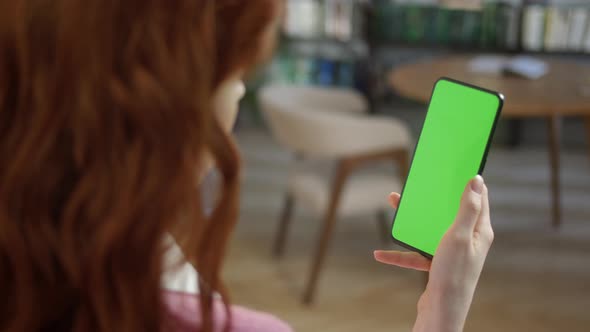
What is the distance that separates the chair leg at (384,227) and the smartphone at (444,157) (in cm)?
189

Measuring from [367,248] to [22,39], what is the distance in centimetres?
231

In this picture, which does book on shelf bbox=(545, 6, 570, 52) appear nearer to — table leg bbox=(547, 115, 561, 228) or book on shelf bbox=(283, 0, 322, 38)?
table leg bbox=(547, 115, 561, 228)

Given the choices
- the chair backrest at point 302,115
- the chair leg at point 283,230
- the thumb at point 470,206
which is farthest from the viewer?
the chair leg at point 283,230

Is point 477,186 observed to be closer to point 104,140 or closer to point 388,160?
point 104,140

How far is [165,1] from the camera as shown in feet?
1.65

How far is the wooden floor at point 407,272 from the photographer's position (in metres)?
2.32

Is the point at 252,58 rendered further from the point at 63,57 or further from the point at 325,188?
the point at 325,188

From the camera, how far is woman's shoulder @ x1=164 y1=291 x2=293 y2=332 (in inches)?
25.5

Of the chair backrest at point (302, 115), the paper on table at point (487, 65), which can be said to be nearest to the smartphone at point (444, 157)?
the chair backrest at point (302, 115)

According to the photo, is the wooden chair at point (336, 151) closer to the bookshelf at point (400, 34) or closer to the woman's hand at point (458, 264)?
the bookshelf at point (400, 34)

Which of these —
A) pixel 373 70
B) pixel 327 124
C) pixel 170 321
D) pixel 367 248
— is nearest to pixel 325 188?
pixel 327 124

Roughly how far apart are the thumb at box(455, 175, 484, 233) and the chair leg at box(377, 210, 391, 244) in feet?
6.85

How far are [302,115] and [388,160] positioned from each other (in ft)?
1.27

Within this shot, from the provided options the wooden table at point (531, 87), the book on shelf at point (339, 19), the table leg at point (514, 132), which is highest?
the book on shelf at point (339, 19)
